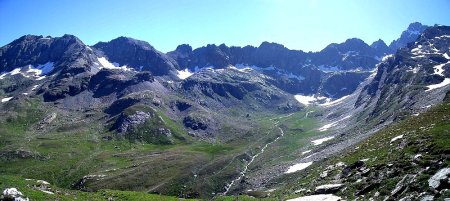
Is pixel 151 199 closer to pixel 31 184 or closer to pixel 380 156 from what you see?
pixel 31 184

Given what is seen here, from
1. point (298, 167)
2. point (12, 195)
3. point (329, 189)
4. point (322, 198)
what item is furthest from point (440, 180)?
point (298, 167)

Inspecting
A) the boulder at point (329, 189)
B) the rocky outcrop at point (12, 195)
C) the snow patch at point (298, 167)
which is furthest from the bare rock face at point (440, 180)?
the snow patch at point (298, 167)

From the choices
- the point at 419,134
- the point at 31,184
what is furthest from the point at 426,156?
the point at 31,184

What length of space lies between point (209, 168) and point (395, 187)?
13618 cm

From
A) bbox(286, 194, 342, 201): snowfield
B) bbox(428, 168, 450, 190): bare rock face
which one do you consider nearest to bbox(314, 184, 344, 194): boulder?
bbox(286, 194, 342, 201): snowfield

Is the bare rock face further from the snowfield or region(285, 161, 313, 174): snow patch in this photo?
region(285, 161, 313, 174): snow patch

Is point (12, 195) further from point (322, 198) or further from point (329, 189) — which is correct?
point (329, 189)

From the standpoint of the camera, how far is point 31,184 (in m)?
43.9

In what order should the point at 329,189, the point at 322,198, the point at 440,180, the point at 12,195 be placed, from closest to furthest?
1. the point at 440,180
2. the point at 12,195
3. the point at 322,198
4. the point at 329,189

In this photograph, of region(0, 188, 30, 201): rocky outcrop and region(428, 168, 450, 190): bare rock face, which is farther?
region(0, 188, 30, 201): rocky outcrop

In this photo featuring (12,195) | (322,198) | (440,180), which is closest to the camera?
(440,180)

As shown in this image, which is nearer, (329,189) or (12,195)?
(12,195)

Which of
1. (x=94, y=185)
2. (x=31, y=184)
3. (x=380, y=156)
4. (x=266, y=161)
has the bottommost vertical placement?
(x=266, y=161)

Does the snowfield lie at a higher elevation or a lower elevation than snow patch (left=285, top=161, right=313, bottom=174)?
higher
